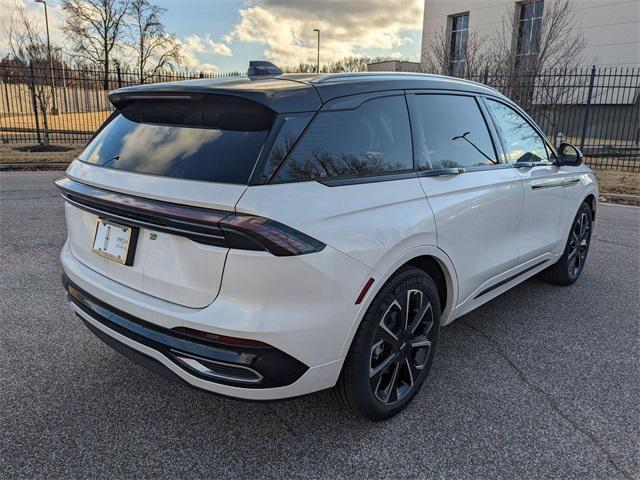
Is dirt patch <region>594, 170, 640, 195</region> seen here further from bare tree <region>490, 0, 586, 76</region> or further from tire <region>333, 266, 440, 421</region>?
tire <region>333, 266, 440, 421</region>

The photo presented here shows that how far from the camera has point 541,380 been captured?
3.10 meters

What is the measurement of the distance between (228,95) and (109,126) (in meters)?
0.96

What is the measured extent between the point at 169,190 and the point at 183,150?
0.79 ft

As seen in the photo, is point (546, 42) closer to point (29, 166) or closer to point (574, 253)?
point (574, 253)

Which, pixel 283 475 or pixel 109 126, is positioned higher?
pixel 109 126

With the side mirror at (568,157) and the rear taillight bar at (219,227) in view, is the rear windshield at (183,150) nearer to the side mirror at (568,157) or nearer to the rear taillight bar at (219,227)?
the rear taillight bar at (219,227)

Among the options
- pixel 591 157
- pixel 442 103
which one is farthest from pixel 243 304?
pixel 591 157

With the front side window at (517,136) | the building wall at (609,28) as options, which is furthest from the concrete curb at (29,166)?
the building wall at (609,28)

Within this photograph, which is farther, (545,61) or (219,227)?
(545,61)

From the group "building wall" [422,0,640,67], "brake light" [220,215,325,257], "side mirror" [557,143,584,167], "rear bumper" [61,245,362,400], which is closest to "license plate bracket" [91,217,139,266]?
"rear bumper" [61,245,362,400]

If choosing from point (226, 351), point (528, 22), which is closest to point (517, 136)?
point (226, 351)

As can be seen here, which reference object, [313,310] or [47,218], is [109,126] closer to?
[313,310]

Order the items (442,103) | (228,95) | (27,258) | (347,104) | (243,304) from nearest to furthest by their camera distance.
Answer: (243,304) → (228,95) → (347,104) → (442,103) → (27,258)

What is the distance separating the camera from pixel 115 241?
7.70 feet
